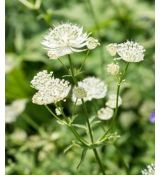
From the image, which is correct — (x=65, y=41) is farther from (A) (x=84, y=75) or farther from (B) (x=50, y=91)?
(A) (x=84, y=75)

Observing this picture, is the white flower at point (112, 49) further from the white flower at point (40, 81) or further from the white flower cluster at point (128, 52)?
the white flower at point (40, 81)

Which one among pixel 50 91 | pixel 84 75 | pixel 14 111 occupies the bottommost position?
pixel 50 91

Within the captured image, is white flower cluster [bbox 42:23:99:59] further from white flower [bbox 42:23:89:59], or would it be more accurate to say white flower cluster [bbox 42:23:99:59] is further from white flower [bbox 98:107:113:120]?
white flower [bbox 98:107:113:120]

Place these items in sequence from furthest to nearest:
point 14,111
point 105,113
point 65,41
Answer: point 14,111 < point 105,113 < point 65,41

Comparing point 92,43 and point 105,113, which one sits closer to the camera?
point 92,43

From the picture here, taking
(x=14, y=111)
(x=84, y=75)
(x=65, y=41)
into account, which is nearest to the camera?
(x=65, y=41)

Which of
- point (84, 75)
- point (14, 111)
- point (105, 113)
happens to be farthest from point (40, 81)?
point (84, 75)

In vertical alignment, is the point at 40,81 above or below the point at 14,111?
below

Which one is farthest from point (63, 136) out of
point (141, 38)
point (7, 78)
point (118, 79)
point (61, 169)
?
point (118, 79)
